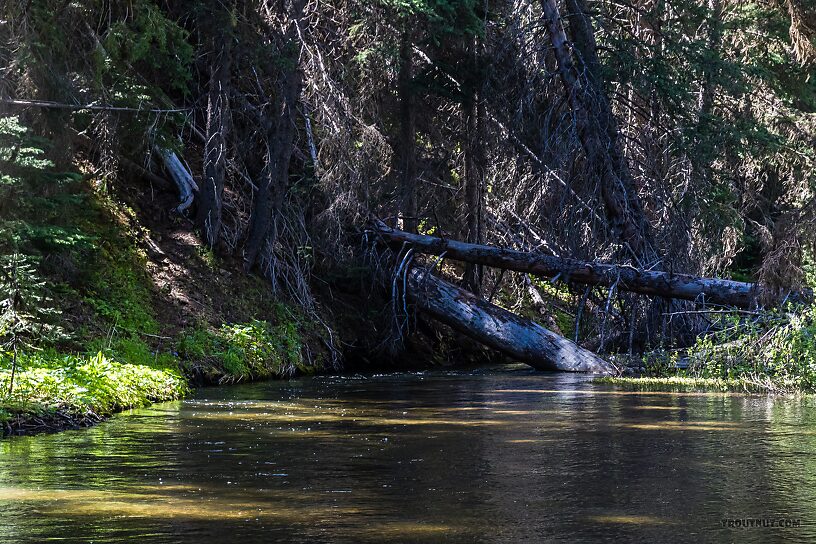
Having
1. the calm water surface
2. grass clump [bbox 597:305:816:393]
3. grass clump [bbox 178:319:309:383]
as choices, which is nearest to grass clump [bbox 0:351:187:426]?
the calm water surface

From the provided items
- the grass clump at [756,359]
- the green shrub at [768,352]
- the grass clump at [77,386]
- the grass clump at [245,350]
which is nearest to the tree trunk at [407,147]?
the grass clump at [245,350]

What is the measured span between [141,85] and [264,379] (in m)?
4.28

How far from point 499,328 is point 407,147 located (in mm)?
4723

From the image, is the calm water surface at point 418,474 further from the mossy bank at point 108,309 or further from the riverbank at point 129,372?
the mossy bank at point 108,309

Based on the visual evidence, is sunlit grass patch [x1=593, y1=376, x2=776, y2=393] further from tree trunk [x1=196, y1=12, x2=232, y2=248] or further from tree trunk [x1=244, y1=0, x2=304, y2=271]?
tree trunk [x1=196, y1=12, x2=232, y2=248]

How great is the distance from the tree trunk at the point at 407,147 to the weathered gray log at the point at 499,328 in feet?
5.63

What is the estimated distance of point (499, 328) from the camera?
17594 mm

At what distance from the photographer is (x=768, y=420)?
31.8 feet

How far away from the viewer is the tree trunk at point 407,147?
788 inches

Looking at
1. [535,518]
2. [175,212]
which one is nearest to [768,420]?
[535,518]

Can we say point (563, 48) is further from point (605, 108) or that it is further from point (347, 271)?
point (347, 271)

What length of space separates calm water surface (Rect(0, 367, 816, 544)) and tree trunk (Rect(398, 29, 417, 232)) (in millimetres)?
9588

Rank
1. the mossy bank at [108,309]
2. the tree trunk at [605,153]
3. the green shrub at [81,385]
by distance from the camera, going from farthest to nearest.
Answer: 1. the tree trunk at [605,153]
2. the mossy bank at [108,309]
3. the green shrub at [81,385]

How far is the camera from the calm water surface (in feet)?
16.7
